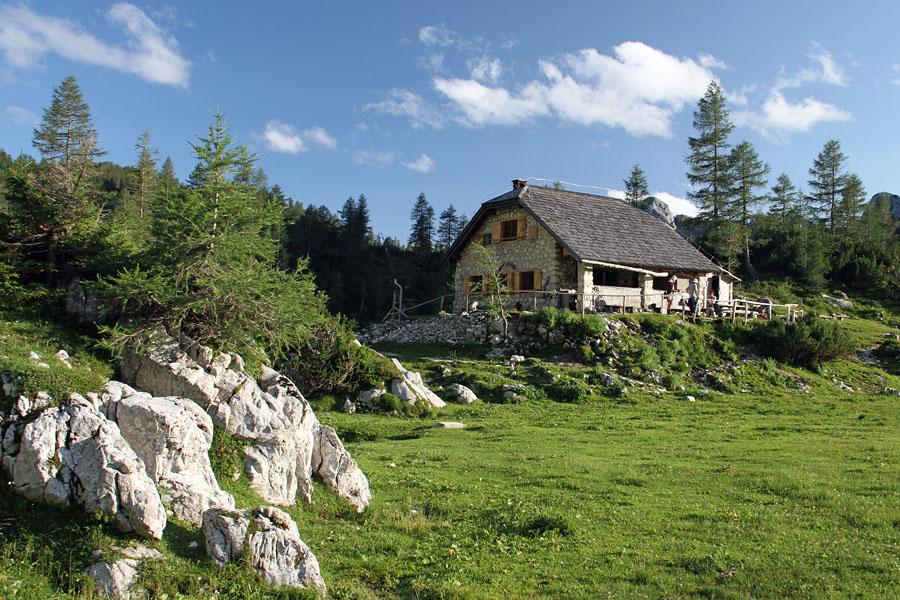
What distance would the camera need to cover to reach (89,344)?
1059cm

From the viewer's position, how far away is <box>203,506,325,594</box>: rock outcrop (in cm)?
718

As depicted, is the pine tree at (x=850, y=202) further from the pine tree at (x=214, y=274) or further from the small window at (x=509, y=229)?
the pine tree at (x=214, y=274)

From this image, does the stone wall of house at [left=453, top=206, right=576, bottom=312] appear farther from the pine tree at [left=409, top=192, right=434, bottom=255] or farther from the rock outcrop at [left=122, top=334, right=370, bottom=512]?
the pine tree at [left=409, top=192, right=434, bottom=255]

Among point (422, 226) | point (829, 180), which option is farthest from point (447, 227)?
point (829, 180)

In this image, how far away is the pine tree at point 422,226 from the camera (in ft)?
289

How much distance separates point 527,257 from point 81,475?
31.3 meters

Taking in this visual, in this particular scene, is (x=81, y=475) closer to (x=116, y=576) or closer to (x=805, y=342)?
(x=116, y=576)

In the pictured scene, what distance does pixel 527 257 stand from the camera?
36.4m

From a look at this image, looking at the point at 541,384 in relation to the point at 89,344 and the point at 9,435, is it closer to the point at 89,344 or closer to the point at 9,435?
the point at 89,344

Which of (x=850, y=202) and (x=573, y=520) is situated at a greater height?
(x=850, y=202)

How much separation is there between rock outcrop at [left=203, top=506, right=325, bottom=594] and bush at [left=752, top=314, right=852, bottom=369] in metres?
30.0

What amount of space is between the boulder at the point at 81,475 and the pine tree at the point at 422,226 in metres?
79.5

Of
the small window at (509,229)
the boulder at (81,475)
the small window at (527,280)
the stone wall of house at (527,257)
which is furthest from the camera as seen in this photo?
the small window at (509,229)

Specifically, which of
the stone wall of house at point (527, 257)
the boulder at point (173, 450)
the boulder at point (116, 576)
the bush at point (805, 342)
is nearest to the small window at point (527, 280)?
the stone wall of house at point (527, 257)
